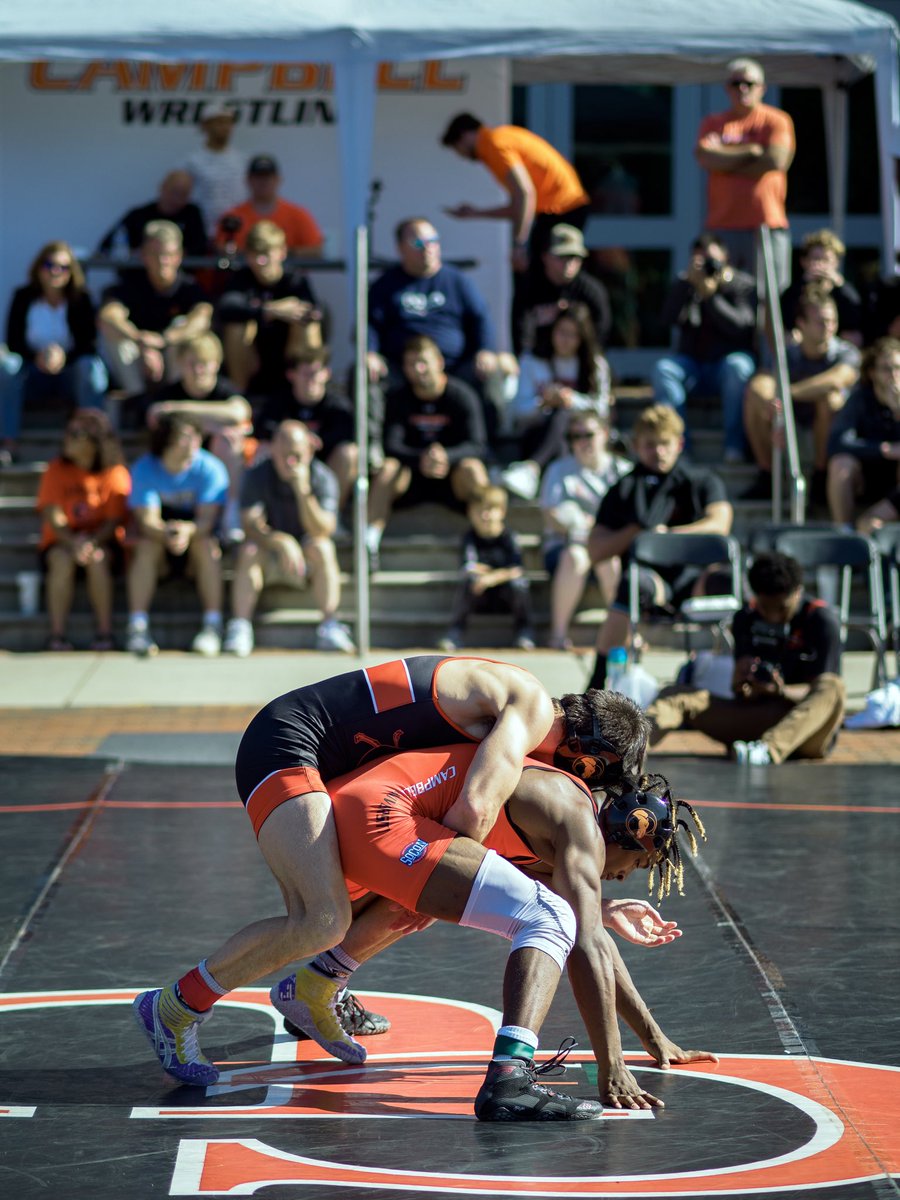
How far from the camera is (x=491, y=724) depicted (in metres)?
4.59

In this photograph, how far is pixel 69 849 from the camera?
724 centimetres

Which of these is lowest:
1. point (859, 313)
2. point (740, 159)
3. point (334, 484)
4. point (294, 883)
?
point (294, 883)

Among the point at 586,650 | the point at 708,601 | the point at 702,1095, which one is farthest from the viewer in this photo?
the point at 586,650

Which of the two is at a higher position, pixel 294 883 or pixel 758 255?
pixel 758 255

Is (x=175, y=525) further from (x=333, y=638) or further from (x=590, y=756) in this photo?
(x=590, y=756)

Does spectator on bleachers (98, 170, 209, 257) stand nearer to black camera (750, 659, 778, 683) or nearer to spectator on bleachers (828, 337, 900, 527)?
spectator on bleachers (828, 337, 900, 527)

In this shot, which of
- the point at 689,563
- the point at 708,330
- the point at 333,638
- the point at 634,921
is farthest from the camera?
the point at 708,330

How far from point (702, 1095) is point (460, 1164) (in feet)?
2.42

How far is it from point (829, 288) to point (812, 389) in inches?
36.8

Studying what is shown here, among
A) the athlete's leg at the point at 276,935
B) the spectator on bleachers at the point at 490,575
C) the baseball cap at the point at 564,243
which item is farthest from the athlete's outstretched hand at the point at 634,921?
the baseball cap at the point at 564,243

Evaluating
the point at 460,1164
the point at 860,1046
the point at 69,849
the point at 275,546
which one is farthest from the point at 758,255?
the point at 460,1164

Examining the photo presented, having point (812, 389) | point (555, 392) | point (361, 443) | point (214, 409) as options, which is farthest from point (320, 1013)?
point (812, 389)

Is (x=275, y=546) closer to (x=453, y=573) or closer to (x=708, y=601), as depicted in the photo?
(x=453, y=573)

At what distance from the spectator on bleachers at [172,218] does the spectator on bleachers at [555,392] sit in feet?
8.77
